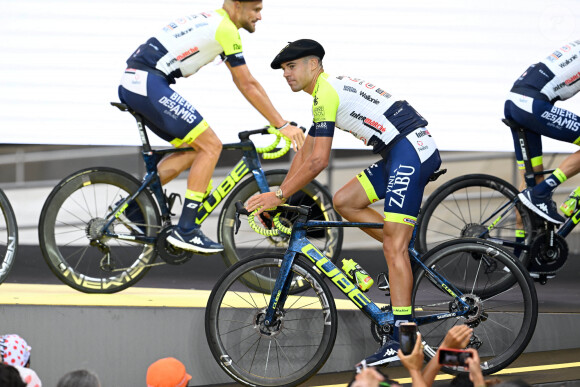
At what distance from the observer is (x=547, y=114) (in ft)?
19.5

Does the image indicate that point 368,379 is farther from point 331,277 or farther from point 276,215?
point 276,215

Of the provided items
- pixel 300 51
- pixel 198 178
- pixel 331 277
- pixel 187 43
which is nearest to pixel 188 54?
pixel 187 43

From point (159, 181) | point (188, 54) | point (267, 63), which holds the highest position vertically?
point (267, 63)

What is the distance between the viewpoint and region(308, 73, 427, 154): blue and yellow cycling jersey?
4.70 metres

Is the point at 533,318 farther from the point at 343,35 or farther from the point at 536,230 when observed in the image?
the point at 343,35

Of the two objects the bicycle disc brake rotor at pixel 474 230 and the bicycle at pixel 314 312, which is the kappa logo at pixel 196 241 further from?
the bicycle disc brake rotor at pixel 474 230

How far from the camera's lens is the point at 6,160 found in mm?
8758

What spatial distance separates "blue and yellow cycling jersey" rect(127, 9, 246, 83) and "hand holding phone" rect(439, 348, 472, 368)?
2750 millimetres

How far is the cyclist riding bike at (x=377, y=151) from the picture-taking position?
4.63 m

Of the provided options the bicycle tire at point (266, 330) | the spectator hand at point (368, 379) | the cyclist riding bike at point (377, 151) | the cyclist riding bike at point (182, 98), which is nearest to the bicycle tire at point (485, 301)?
the cyclist riding bike at point (377, 151)

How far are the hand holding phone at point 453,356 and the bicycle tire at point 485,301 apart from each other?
1.33 meters

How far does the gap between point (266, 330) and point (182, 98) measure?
161 cm

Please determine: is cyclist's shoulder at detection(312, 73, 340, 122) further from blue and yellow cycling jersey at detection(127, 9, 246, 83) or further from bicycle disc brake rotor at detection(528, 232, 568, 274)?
bicycle disc brake rotor at detection(528, 232, 568, 274)

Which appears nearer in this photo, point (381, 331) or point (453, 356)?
point (453, 356)
